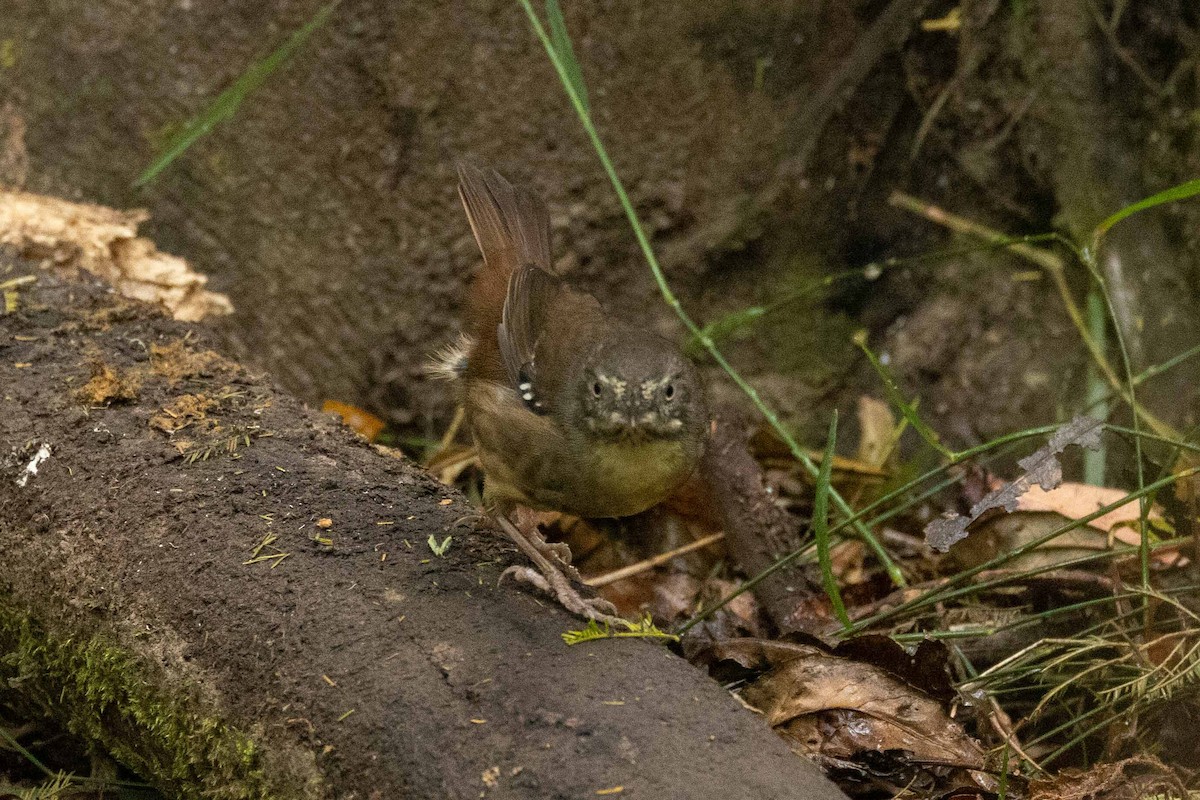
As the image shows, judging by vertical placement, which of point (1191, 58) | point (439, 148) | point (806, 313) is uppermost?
point (1191, 58)

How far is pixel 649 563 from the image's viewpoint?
14.1 ft

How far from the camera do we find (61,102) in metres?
5.48

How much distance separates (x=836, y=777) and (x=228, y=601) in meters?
1.46

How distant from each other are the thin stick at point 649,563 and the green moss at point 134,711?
1.63 meters

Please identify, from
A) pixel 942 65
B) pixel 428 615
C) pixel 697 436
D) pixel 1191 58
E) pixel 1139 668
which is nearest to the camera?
pixel 428 615

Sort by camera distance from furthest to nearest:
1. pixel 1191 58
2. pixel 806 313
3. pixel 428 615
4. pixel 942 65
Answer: pixel 806 313 < pixel 942 65 < pixel 1191 58 < pixel 428 615

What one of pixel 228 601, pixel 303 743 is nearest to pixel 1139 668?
pixel 303 743

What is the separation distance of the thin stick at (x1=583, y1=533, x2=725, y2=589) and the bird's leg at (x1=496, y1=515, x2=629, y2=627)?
38.4 inches

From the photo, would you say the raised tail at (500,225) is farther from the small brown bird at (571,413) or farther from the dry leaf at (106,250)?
the dry leaf at (106,250)

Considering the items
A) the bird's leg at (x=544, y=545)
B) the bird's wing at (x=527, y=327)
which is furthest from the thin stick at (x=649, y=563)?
the bird's wing at (x=527, y=327)

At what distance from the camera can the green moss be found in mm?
2559

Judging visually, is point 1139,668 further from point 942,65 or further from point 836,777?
point 942,65

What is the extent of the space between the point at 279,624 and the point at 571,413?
0.95m

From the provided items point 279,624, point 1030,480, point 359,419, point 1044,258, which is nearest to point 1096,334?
point 1044,258
